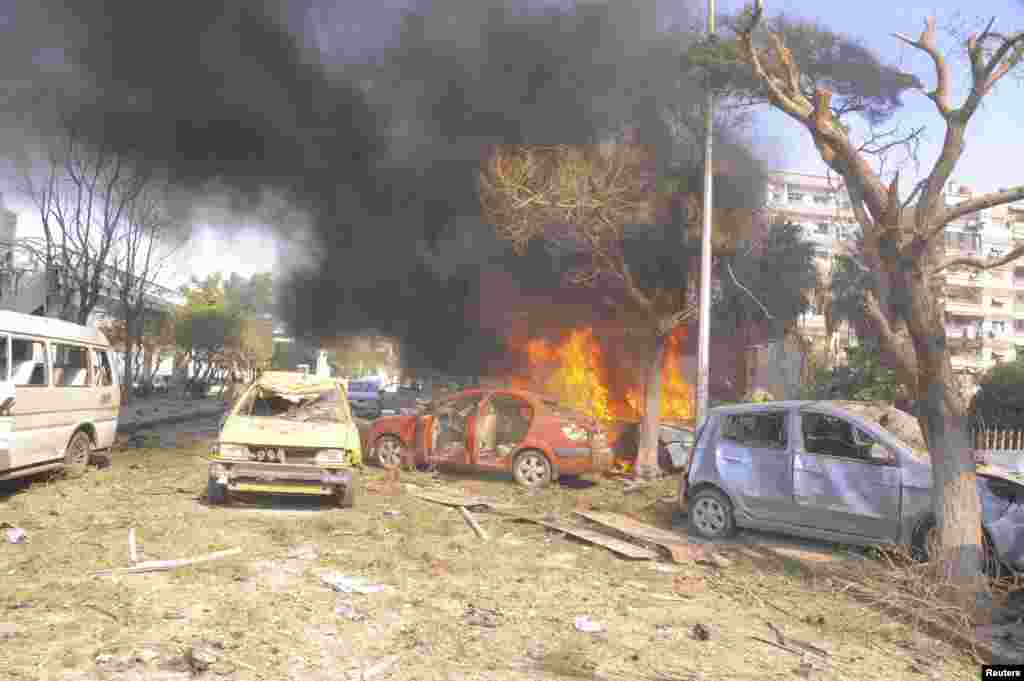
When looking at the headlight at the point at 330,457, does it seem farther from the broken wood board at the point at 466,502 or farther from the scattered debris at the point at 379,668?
the scattered debris at the point at 379,668

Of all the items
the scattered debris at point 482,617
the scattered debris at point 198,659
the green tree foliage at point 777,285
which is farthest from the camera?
the green tree foliage at point 777,285

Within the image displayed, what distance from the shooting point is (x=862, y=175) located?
6434mm

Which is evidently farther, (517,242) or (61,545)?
(517,242)

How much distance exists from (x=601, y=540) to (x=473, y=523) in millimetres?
1478

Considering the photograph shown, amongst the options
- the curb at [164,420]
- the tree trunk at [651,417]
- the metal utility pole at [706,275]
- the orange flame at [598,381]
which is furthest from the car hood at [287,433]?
the curb at [164,420]

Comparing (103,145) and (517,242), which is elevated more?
(103,145)

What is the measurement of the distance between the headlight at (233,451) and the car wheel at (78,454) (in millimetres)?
2790

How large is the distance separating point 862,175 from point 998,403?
39.2ft

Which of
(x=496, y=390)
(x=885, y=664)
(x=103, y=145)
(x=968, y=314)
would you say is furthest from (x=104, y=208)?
(x=968, y=314)

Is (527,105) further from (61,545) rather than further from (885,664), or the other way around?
(885,664)

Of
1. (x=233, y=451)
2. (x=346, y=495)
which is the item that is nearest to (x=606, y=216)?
(x=346, y=495)

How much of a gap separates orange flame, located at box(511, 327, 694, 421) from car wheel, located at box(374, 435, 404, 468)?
6.39m

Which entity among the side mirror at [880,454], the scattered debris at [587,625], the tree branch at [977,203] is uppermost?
the tree branch at [977,203]

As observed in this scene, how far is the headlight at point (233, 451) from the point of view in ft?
27.3
